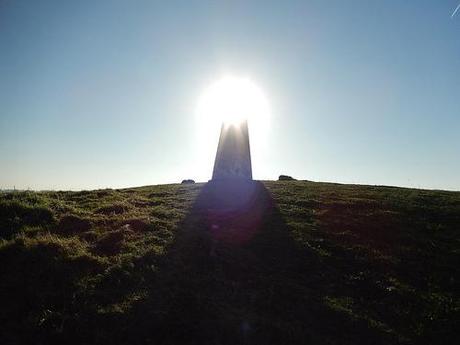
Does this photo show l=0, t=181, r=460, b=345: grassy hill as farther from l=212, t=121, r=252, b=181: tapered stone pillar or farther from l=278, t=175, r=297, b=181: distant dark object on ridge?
l=278, t=175, r=297, b=181: distant dark object on ridge

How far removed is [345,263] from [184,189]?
23.1m

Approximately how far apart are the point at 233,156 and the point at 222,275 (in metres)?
28.6

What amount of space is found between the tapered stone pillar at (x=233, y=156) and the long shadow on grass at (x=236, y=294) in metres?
20.0

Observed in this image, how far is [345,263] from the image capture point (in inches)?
747

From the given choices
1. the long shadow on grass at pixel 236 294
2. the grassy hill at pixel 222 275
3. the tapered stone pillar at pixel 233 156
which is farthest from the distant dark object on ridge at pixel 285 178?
the long shadow on grass at pixel 236 294

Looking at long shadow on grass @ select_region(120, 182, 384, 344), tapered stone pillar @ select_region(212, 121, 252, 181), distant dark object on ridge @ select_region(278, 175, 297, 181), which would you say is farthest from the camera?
distant dark object on ridge @ select_region(278, 175, 297, 181)

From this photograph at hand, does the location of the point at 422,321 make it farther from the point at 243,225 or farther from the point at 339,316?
the point at 243,225

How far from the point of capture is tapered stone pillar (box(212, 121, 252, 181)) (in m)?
44.1

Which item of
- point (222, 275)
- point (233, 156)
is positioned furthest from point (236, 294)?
point (233, 156)

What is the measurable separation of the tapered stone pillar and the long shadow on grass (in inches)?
789

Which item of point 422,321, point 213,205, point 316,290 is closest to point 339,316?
point 316,290

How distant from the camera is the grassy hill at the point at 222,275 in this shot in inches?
489

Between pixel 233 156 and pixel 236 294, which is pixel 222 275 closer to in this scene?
pixel 236 294

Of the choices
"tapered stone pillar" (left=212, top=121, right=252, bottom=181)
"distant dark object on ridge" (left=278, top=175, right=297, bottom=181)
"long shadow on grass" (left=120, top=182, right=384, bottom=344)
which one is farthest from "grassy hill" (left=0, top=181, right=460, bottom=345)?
"distant dark object on ridge" (left=278, top=175, right=297, bottom=181)
